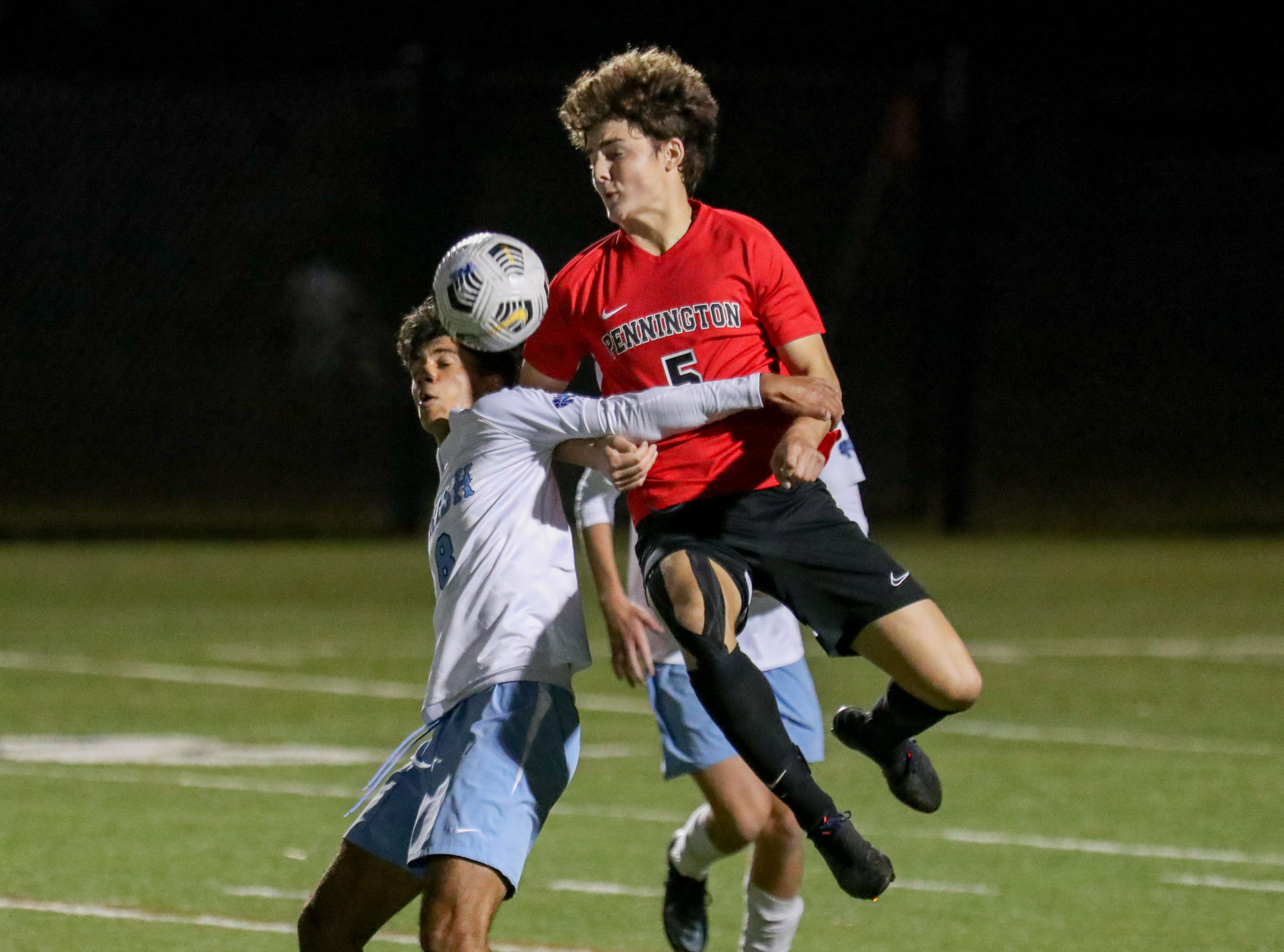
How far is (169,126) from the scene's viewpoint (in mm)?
23922

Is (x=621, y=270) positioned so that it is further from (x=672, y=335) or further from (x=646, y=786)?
(x=646, y=786)

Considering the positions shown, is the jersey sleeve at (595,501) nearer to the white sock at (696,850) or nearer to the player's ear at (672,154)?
the player's ear at (672,154)

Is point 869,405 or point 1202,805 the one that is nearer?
point 1202,805

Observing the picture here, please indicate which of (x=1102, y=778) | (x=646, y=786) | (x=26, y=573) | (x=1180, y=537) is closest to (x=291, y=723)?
(x=646, y=786)

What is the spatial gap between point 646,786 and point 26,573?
10.0 m

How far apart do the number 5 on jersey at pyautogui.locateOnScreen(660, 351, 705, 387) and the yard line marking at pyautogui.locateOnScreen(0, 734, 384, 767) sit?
4.69m

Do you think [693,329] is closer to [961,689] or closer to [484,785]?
[961,689]

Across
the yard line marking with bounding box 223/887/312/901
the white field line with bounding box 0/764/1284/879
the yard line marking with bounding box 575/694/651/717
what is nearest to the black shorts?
the white field line with bounding box 0/764/1284/879

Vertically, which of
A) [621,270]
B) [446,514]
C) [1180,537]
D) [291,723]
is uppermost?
[621,270]

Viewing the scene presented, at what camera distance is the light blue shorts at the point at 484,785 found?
4.71 meters

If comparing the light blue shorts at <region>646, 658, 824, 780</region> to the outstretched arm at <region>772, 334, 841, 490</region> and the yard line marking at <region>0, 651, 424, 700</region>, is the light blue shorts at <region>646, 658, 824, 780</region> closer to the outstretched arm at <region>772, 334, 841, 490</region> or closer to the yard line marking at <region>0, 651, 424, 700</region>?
the outstretched arm at <region>772, 334, 841, 490</region>

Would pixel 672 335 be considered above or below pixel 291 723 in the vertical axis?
above

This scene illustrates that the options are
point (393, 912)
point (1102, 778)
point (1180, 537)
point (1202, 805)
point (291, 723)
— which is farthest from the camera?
point (1180, 537)

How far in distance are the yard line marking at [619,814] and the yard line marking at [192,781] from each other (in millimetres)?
873
